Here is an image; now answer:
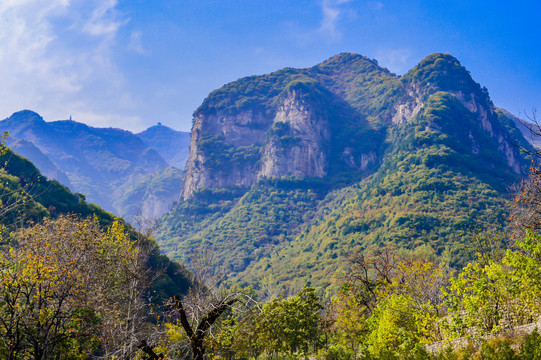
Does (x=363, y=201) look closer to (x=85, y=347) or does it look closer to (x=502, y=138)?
(x=502, y=138)

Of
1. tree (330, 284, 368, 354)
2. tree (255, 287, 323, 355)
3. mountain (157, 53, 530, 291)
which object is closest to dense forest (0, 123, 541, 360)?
tree (330, 284, 368, 354)

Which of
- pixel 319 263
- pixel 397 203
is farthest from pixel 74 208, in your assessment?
pixel 397 203

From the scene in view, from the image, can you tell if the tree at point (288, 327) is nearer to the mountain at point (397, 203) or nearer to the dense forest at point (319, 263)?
the dense forest at point (319, 263)

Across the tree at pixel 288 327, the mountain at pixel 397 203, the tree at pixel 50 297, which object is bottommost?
the tree at pixel 288 327

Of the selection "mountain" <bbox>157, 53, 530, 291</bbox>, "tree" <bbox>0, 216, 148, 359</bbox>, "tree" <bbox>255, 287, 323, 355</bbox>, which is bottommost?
"tree" <bbox>255, 287, 323, 355</bbox>

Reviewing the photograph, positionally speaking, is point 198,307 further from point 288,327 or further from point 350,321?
point 350,321

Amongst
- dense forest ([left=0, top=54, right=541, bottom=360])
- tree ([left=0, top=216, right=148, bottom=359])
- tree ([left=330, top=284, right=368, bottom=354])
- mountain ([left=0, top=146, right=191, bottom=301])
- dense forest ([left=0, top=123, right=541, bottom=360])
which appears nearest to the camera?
dense forest ([left=0, top=123, right=541, bottom=360])

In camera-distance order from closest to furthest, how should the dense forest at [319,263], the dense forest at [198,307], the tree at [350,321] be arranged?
the dense forest at [198,307], the dense forest at [319,263], the tree at [350,321]

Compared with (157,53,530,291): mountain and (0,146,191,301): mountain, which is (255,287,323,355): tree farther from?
(157,53,530,291): mountain

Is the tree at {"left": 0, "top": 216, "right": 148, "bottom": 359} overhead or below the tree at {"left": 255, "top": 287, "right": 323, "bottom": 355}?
overhead

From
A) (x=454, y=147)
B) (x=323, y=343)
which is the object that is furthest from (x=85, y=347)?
(x=454, y=147)

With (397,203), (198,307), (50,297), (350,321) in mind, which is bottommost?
(350,321)

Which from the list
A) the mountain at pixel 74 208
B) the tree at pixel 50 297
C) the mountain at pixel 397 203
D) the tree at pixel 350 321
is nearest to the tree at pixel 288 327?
the tree at pixel 350 321

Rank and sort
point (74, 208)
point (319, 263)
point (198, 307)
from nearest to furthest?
point (198, 307)
point (74, 208)
point (319, 263)
